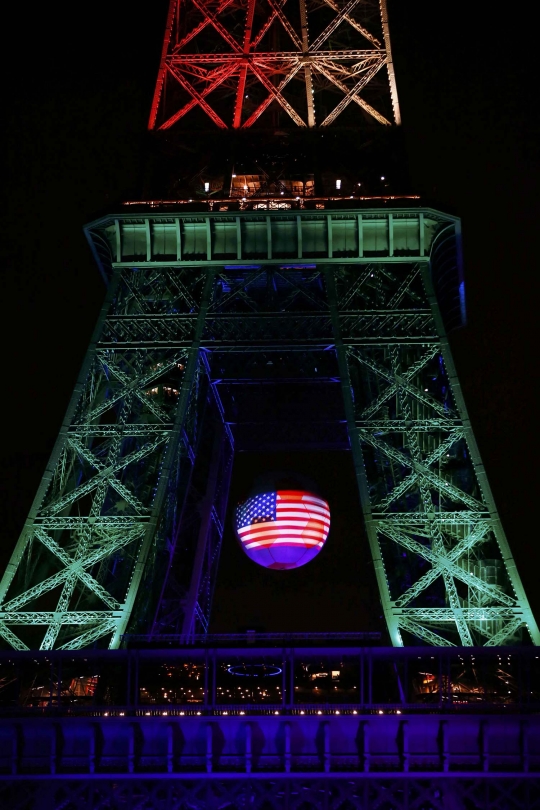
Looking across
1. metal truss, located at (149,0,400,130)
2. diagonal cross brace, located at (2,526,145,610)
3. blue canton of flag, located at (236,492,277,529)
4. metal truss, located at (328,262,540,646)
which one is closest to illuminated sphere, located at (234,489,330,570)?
blue canton of flag, located at (236,492,277,529)

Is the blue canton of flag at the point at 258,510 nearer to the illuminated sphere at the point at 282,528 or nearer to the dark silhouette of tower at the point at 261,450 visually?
the illuminated sphere at the point at 282,528

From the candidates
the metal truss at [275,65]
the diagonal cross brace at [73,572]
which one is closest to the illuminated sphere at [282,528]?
the diagonal cross brace at [73,572]

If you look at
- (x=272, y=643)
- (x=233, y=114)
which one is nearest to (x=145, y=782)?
(x=272, y=643)

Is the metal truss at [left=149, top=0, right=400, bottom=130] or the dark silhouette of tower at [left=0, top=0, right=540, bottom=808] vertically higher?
the metal truss at [left=149, top=0, right=400, bottom=130]

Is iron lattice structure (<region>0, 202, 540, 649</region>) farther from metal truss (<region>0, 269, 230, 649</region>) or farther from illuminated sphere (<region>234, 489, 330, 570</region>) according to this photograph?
illuminated sphere (<region>234, 489, 330, 570</region>)

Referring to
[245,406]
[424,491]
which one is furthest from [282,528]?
[245,406]

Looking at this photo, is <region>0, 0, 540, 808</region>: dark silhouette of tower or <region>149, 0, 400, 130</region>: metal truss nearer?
<region>0, 0, 540, 808</region>: dark silhouette of tower

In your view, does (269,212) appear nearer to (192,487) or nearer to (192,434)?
(192,434)
